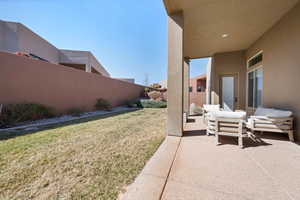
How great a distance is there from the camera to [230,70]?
6.56 m

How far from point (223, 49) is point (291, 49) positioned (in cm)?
328

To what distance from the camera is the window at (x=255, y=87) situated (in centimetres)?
492

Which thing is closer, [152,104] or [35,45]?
[35,45]

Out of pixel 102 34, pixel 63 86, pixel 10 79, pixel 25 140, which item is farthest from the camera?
pixel 102 34

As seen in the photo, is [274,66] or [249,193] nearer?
[249,193]

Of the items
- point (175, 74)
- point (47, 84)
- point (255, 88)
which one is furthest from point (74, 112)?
point (255, 88)

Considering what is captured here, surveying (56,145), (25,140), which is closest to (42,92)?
(25,140)

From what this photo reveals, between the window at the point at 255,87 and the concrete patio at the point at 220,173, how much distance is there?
271 cm

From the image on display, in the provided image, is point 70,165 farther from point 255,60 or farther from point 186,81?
point 255,60

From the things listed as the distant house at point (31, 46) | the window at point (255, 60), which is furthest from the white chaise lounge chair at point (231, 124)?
the distant house at point (31, 46)

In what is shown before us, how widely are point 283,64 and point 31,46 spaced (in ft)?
45.9

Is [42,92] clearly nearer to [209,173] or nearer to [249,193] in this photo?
[209,173]

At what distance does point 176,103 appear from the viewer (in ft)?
11.2

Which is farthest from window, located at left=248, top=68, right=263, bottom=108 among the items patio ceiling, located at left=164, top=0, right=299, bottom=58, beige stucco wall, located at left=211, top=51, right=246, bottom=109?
patio ceiling, located at left=164, top=0, right=299, bottom=58
